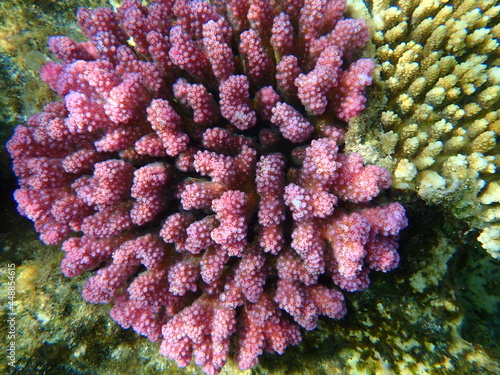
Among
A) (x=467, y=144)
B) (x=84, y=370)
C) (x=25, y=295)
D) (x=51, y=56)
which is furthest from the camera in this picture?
(x=51, y=56)

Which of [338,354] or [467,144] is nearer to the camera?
[467,144]

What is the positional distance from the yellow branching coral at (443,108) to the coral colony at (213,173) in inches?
10.8

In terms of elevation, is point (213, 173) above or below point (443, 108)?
below

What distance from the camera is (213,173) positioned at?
1955mm

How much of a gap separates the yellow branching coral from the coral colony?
27 cm

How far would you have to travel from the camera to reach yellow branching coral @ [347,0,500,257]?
1973 mm

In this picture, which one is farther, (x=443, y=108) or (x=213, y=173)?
(x=443, y=108)

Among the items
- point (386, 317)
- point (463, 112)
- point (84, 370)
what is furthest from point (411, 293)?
point (84, 370)

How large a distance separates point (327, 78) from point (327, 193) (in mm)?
766

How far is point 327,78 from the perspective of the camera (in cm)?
191

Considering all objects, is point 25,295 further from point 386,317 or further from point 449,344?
point 449,344

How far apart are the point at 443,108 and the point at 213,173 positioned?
175 cm

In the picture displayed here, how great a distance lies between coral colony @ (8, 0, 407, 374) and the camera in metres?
1.94

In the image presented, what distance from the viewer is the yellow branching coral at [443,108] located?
77.7 inches
